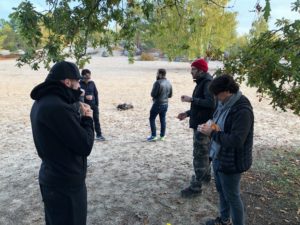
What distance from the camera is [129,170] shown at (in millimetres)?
6812

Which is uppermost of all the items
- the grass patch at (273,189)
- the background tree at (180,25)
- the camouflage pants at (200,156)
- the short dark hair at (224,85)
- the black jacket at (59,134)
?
the background tree at (180,25)

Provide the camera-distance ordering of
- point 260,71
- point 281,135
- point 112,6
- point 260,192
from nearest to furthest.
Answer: point 260,71
point 112,6
point 260,192
point 281,135

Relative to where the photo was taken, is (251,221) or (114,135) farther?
(114,135)

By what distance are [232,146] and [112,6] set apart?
2.71 meters

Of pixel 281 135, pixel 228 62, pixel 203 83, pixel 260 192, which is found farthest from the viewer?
pixel 281 135

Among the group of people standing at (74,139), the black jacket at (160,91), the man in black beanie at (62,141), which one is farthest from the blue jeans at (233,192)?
the black jacket at (160,91)

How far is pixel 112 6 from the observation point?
4914 millimetres

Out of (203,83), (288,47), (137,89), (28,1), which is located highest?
(28,1)

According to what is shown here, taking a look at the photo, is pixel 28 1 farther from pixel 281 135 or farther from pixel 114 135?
pixel 281 135

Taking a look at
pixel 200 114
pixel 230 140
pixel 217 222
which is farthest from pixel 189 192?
pixel 230 140

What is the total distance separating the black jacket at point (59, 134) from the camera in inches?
115

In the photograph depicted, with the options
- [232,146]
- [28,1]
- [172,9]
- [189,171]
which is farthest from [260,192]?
[28,1]

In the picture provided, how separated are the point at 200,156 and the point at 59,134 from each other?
9.78ft

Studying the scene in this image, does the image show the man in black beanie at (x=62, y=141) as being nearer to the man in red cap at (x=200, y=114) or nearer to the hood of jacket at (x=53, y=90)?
the hood of jacket at (x=53, y=90)
